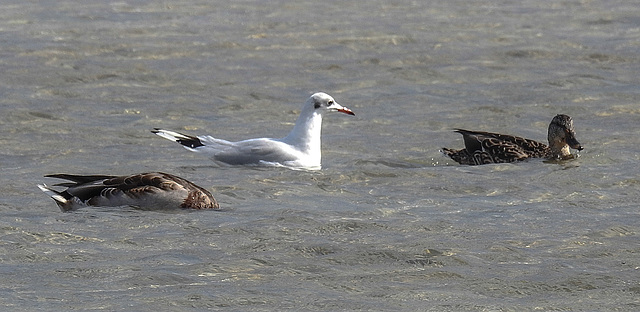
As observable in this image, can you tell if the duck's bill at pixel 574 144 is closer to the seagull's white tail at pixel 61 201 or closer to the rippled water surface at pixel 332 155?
the rippled water surface at pixel 332 155

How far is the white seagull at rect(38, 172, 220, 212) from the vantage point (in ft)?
35.3

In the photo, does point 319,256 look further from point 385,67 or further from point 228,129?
point 385,67

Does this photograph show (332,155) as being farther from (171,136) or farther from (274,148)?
(171,136)

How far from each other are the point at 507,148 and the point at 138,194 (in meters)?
4.48

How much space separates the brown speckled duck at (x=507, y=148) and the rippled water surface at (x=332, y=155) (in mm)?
212

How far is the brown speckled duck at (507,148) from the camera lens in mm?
13661

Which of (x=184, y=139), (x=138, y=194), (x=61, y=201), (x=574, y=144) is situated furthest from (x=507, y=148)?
(x=61, y=201)

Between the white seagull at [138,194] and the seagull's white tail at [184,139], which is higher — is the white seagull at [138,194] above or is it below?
below

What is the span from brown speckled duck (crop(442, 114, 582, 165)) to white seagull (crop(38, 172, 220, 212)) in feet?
12.1

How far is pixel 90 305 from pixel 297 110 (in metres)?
8.98

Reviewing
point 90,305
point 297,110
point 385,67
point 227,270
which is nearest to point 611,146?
point 297,110

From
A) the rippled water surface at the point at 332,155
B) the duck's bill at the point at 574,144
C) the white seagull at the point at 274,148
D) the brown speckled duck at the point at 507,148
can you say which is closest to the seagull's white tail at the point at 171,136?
the white seagull at the point at 274,148

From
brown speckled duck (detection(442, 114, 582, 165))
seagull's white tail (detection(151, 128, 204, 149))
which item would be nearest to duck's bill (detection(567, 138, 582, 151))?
brown speckled duck (detection(442, 114, 582, 165))

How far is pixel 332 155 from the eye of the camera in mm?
14156
